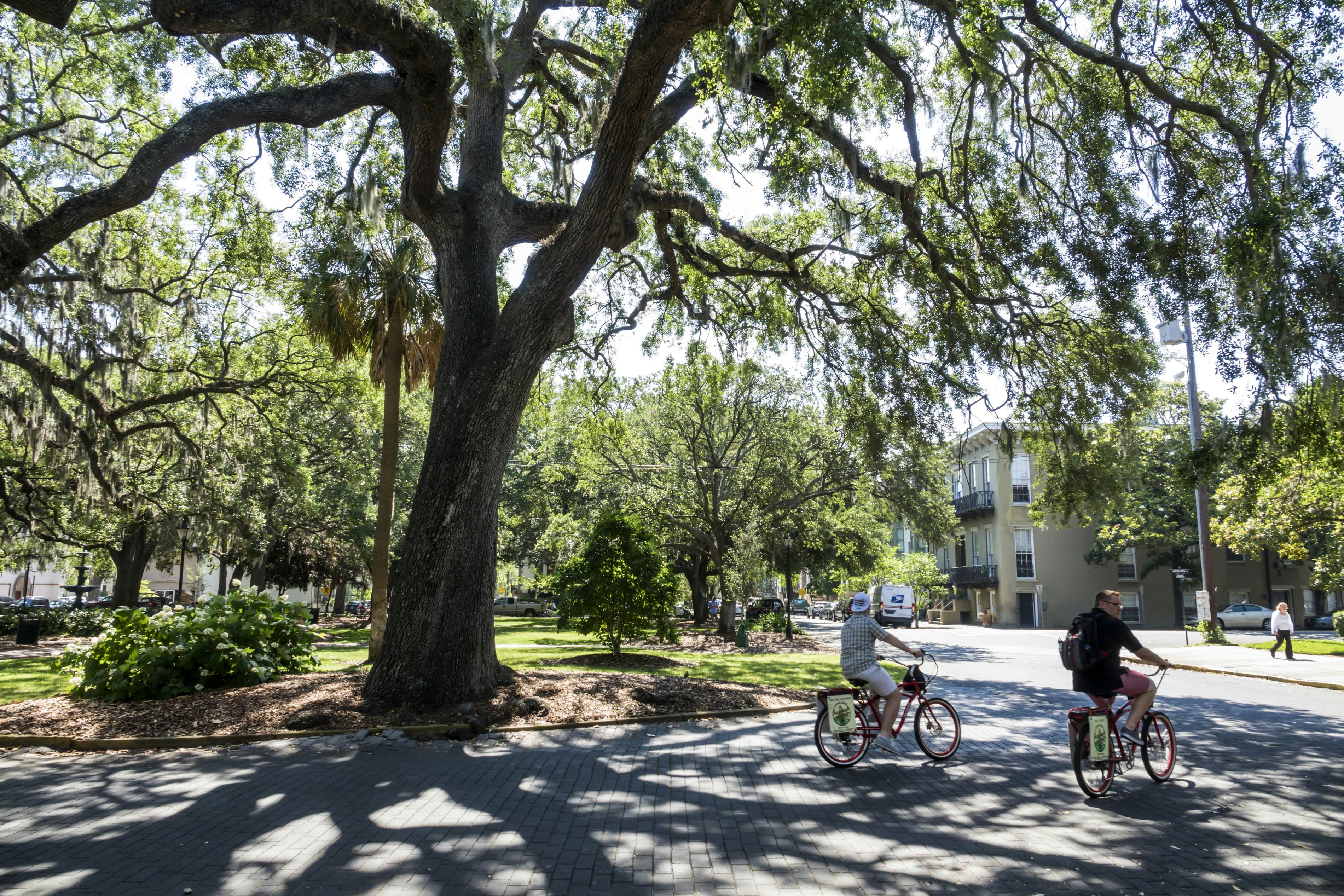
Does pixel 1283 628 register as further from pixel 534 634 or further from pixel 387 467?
pixel 534 634

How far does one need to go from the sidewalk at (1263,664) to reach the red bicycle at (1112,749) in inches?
359

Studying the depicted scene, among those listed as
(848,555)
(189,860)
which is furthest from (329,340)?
(848,555)

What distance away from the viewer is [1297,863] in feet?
16.5

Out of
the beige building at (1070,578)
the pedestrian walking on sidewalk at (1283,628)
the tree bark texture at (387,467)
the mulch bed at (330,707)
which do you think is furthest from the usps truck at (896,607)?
A: the mulch bed at (330,707)

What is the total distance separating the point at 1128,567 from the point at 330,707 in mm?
49091

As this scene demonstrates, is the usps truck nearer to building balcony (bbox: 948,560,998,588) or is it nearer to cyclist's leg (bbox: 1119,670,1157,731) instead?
building balcony (bbox: 948,560,998,588)

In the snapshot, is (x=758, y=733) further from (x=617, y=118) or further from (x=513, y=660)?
(x=513, y=660)

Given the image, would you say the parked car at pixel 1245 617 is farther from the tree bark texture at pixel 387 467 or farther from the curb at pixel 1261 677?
the tree bark texture at pixel 387 467

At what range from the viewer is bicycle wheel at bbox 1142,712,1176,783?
23.7 ft

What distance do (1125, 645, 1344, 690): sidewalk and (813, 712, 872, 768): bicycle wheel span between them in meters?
10.2

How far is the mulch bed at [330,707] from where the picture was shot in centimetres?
912

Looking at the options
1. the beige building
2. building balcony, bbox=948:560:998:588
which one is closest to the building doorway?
the beige building

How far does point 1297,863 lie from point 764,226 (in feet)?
47.2

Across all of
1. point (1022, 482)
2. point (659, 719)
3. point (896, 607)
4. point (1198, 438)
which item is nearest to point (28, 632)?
point (659, 719)
